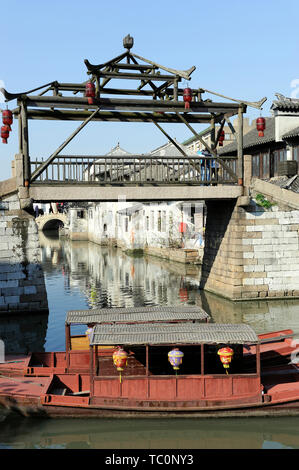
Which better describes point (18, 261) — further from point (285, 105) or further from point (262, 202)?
point (285, 105)

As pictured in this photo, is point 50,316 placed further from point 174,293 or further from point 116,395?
point 116,395

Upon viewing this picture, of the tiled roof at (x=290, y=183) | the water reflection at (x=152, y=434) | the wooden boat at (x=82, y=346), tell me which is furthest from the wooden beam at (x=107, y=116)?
the water reflection at (x=152, y=434)

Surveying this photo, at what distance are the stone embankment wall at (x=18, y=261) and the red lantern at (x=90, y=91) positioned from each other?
466 cm

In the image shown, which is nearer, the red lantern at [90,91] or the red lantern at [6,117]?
the red lantern at [90,91]

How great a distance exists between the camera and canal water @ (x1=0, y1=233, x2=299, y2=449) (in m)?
9.64

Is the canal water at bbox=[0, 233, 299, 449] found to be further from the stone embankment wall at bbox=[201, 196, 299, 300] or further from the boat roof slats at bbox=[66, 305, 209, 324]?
the boat roof slats at bbox=[66, 305, 209, 324]

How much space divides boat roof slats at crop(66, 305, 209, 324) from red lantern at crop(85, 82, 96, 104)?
27.8ft

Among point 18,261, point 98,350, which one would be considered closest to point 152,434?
point 98,350

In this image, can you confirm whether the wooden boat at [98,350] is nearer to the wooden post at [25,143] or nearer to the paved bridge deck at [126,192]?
the paved bridge deck at [126,192]

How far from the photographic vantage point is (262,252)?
20.5 m

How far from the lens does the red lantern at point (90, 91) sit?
17.5m

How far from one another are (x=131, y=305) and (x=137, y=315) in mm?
9657
